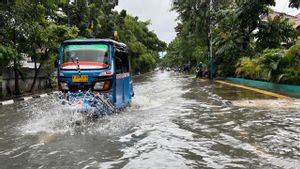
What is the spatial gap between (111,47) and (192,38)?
1443 inches

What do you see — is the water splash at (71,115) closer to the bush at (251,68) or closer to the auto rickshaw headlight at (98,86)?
the auto rickshaw headlight at (98,86)

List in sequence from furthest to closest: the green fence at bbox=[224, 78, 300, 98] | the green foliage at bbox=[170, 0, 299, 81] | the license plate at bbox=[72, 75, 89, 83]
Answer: the green foliage at bbox=[170, 0, 299, 81] < the green fence at bbox=[224, 78, 300, 98] < the license plate at bbox=[72, 75, 89, 83]

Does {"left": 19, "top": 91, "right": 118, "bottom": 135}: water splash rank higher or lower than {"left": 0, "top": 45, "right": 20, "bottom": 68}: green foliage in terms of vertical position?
lower

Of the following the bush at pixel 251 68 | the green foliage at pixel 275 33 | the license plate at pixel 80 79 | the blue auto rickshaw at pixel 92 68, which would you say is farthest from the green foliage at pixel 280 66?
the license plate at pixel 80 79

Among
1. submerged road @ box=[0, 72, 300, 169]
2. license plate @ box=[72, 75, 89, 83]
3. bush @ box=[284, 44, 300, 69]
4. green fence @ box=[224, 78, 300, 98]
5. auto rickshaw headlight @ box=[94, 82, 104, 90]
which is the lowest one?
submerged road @ box=[0, 72, 300, 169]

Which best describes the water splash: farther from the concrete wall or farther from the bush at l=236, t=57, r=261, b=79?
the bush at l=236, t=57, r=261, b=79

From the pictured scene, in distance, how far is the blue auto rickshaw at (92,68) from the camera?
11008 mm

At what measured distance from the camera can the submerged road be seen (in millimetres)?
6402

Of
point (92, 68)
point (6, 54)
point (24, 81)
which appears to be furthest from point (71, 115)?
point (24, 81)

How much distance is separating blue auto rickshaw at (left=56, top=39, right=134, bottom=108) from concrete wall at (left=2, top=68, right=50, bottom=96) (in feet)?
35.8

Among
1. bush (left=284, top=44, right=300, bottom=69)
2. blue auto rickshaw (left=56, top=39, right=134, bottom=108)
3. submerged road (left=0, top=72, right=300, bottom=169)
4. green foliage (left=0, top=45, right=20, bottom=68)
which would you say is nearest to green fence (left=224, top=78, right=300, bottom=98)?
bush (left=284, top=44, right=300, bottom=69)

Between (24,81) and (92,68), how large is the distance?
48.2ft

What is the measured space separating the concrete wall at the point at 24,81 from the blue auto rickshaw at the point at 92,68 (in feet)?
35.8

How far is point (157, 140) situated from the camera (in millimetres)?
8141
